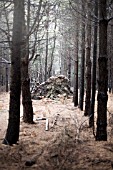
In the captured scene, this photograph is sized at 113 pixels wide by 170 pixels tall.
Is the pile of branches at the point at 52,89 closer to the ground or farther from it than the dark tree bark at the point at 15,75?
closer to the ground

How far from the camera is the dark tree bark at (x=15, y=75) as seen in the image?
7414 millimetres

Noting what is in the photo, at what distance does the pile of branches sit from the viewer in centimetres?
2376

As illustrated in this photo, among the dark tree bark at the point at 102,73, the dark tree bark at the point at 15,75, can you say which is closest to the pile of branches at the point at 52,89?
the dark tree bark at the point at 15,75

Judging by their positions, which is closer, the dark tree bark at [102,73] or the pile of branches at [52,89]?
the dark tree bark at [102,73]

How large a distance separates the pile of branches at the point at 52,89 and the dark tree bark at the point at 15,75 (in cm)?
1570

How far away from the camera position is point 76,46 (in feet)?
57.9

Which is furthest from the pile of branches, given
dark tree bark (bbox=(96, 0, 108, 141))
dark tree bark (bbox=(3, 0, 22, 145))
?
dark tree bark (bbox=(96, 0, 108, 141))

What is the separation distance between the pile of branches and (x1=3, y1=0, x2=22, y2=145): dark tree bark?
618 inches

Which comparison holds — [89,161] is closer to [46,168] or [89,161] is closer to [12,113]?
[46,168]

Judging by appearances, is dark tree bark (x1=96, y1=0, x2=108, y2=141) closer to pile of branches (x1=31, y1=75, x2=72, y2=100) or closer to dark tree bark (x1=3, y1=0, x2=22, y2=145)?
dark tree bark (x1=3, y1=0, x2=22, y2=145)

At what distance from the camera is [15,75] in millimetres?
7527

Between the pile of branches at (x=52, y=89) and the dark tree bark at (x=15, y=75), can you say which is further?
the pile of branches at (x=52, y=89)

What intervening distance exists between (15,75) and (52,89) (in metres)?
16.5

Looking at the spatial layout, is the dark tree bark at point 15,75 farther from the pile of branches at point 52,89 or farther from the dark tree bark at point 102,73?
the pile of branches at point 52,89
